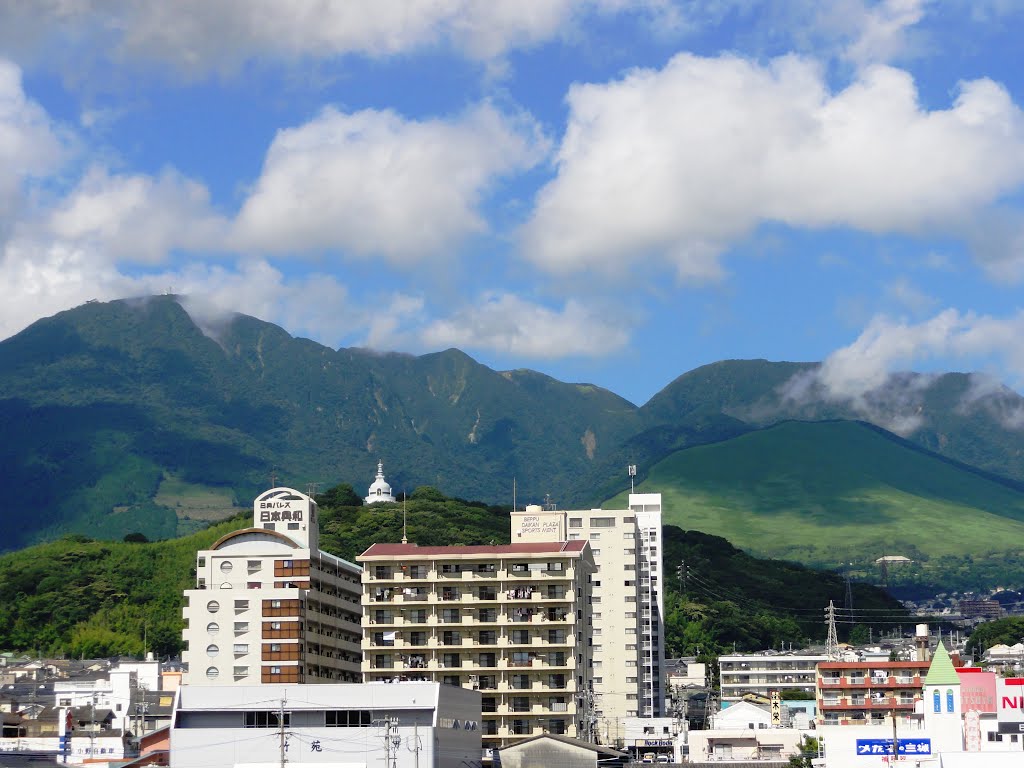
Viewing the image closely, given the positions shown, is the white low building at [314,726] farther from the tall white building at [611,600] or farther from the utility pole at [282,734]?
the tall white building at [611,600]

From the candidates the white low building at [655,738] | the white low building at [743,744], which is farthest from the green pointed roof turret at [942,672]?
the white low building at [655,738]

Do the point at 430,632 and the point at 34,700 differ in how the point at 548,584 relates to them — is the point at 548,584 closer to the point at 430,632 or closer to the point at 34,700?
the point at 430,632

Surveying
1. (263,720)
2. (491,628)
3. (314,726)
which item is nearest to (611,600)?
(491,628)

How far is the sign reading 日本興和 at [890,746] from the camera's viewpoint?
101 metres

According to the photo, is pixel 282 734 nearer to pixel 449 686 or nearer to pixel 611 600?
pixel 449 686

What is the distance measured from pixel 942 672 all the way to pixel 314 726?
4077 centimetres

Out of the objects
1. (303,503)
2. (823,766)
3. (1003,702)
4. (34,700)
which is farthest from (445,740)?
(34,700)

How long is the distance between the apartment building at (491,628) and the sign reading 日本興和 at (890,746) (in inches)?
1304

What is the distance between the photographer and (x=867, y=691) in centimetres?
14575

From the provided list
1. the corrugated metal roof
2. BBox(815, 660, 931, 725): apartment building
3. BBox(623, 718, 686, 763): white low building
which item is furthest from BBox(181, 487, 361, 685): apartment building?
BBox(815, 660, 931, 725): apartment building

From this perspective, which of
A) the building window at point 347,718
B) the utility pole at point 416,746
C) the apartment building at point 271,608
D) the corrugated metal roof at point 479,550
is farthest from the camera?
the corrugated metal roof at point 479,550

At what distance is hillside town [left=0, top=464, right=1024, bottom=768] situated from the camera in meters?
104

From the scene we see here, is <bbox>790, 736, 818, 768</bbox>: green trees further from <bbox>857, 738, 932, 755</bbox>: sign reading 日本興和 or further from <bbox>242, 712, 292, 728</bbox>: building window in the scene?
<bbox>242, 712, 292, 728</bbox>: building window

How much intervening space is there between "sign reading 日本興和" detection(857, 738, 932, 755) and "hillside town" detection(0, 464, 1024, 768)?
5.0 inches
